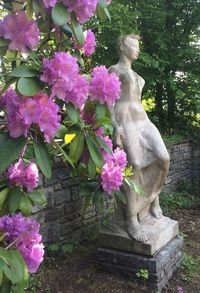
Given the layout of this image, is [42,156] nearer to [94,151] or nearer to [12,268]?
[94,151]

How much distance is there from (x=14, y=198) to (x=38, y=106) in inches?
19.6

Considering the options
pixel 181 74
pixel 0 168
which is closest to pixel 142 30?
pixel 181 74

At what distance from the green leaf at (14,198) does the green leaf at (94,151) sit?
14.2 inches

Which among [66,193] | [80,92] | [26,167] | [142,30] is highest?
[142,30]

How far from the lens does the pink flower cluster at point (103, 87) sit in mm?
1819

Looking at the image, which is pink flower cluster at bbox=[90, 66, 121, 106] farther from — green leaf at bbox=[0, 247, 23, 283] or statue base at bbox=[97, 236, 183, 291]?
statue base at bbox=[97, 236, 183, 291]

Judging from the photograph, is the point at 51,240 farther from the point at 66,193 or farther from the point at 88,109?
the point at 88,109

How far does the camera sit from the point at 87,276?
3.97m

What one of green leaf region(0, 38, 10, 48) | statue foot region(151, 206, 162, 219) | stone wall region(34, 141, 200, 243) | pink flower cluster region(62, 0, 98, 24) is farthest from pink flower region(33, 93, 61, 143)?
statue foot region(151, 206, 162, 219)

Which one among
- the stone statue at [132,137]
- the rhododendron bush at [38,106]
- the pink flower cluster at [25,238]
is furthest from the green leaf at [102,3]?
the stone statue at [132,137]

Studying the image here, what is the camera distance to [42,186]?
428 centimetres

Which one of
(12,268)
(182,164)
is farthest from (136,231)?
(182,164)

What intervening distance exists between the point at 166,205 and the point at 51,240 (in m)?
2.62

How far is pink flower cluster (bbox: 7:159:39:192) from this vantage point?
5.98 ft
